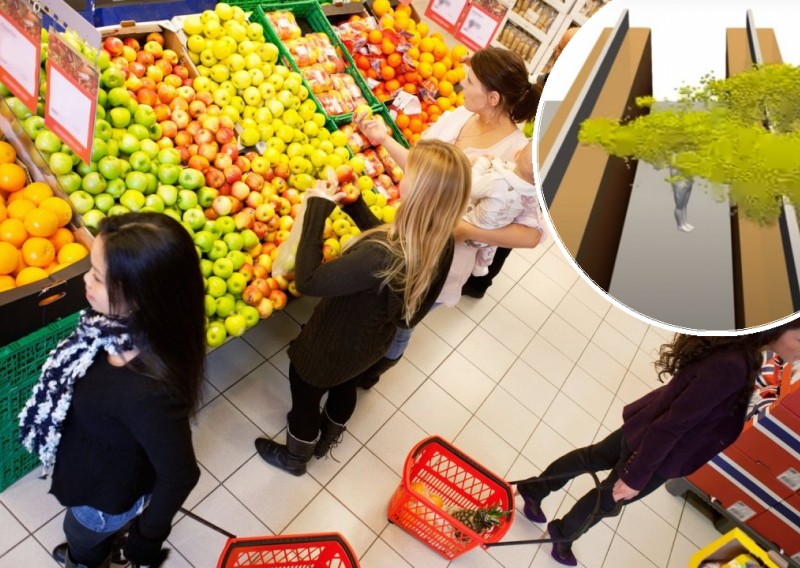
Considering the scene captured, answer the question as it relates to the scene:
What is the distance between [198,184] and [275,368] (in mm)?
1052

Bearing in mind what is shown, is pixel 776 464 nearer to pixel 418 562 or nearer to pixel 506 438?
pixel 506 438

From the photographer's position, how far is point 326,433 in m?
2.65

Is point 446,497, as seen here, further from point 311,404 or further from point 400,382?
point 311,404

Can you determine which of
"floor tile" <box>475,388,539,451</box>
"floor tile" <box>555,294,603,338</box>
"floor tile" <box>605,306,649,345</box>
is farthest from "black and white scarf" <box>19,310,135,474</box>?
"floor tile" <box>605,306,649,345</box>

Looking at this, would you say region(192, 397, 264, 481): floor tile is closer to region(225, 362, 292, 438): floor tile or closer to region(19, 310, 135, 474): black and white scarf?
region(225, 362, 292, 438): floor tile

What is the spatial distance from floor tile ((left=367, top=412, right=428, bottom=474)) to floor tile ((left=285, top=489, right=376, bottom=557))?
13.2 inches

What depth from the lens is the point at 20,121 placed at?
2.08 metres

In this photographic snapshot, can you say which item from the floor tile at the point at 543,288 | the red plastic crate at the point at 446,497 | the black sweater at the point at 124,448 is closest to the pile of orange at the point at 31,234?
the black sweater at the point at 124,448

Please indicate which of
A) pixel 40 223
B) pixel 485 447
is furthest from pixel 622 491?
pixel 40 223

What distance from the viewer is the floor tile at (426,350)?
132 inches

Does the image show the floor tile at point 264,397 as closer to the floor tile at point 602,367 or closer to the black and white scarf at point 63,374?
the black and white scarf at point 63,374

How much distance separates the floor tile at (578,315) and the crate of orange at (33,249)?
314 cm

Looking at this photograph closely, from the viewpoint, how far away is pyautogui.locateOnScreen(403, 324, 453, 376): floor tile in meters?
3.37

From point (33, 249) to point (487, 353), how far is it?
252 cm
